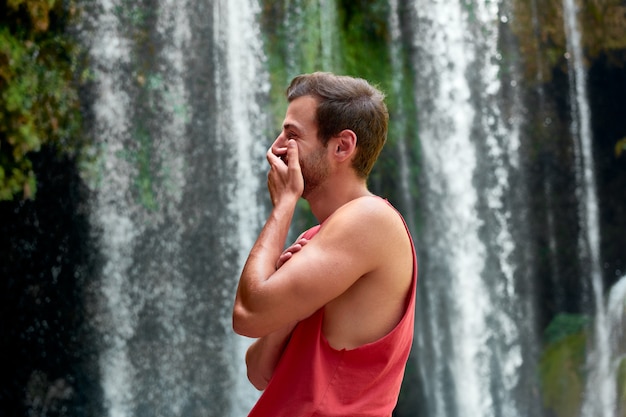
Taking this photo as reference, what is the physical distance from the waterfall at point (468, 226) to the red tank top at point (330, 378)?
566cm

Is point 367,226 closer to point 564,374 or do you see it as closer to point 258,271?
point 258,271

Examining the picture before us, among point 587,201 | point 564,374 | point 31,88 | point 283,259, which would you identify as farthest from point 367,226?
point 587,201

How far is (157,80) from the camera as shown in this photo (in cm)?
637

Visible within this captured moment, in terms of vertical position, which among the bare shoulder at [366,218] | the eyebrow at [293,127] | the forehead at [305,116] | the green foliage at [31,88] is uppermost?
the green foliage at [31,88]

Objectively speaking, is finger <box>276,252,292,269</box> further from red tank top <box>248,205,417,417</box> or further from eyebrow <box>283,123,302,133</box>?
eyebrow <box>283,123,302,133</box>

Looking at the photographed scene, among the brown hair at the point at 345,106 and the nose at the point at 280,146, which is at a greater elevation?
the brown hair at the point at 345,106

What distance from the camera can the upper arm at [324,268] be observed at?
1.27m

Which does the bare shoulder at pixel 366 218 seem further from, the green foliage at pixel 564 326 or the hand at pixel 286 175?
the green foliage at pixel 564 326

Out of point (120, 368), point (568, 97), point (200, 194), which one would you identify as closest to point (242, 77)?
point (200, 194)

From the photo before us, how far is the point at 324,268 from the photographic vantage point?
1.29 m

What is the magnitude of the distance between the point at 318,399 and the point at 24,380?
15.6 feet

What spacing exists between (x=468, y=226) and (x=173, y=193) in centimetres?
262

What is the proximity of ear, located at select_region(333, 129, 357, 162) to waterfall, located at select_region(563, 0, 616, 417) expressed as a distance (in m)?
6.12

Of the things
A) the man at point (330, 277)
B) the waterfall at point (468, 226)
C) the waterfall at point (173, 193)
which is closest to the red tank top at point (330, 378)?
the man at point (330, 277)
